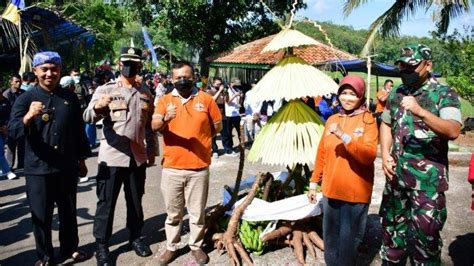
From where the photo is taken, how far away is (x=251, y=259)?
398 centimetres

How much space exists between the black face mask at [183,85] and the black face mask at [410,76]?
6.06 feet

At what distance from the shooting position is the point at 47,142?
374 cm

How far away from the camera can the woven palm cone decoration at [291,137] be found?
400 centimetres

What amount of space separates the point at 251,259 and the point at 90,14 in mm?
21117

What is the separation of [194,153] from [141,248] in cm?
132

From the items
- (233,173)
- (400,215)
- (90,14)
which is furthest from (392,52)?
(400,215)

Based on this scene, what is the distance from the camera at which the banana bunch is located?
406cm

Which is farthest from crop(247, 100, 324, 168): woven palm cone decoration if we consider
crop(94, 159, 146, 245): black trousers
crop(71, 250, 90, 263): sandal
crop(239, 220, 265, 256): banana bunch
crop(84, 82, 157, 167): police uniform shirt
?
crop(71, 250, 90, 263): sandal

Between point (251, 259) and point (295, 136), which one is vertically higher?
point (295, 136)

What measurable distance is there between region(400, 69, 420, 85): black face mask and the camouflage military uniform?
3.5 inches

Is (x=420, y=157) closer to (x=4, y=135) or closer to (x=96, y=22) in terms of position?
(x=4, y=135)

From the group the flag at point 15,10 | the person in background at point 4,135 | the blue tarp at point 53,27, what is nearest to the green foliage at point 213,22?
the blue tarp at point 53,27

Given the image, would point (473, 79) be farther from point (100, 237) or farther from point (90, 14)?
point (90, 14)

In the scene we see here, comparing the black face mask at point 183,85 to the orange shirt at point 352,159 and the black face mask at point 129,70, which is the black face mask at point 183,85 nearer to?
the black face mask at point 129,70
